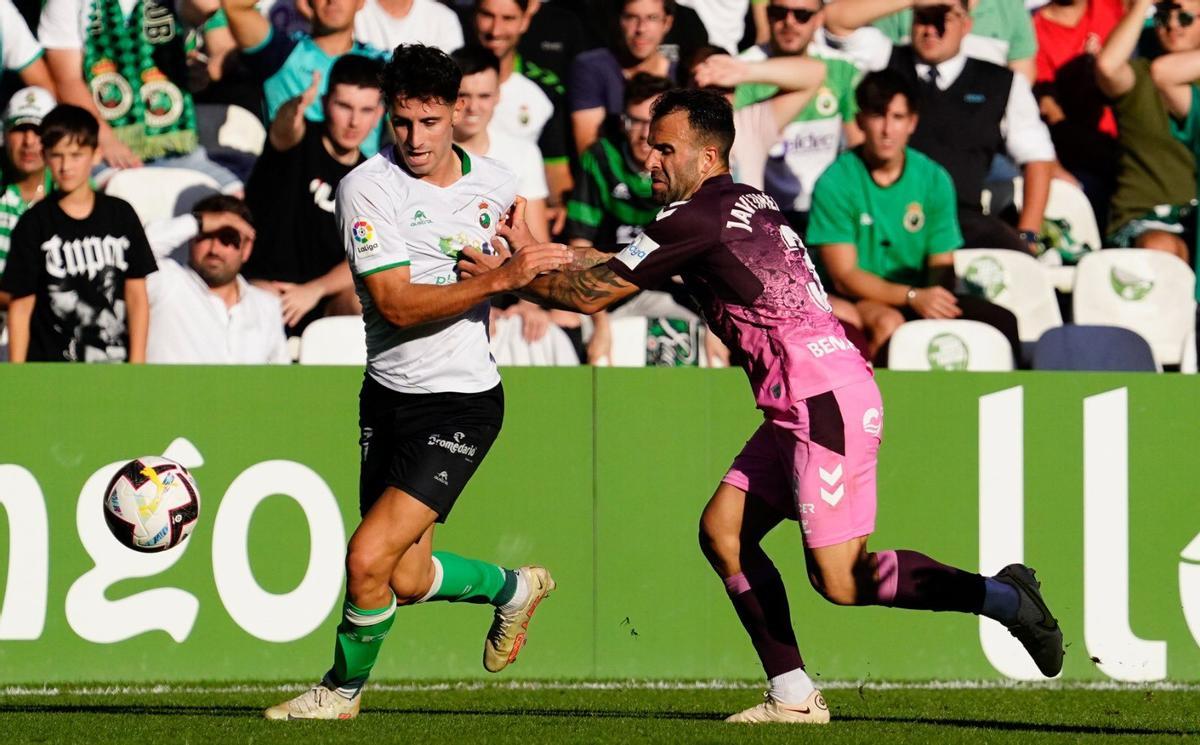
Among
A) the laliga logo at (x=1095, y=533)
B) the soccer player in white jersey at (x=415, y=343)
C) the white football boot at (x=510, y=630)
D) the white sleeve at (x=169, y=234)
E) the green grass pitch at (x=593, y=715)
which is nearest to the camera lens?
the green grass pitch at (x=593, y=715)

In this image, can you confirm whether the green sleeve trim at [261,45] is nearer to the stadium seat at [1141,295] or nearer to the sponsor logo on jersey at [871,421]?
the stadium seat at [1141,295]

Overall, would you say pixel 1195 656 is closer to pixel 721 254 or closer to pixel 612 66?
pixel 721 254

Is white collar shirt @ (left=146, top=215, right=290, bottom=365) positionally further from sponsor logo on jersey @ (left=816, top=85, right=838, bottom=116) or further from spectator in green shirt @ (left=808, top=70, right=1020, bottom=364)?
sponsor logo on jersey @ (left=816, top=85, right=838, bottom=116)

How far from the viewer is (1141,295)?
442 inches

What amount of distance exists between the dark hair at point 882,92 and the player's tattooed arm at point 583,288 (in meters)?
4.96

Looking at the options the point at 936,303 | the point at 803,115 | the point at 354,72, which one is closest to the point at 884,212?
the point at 936,303

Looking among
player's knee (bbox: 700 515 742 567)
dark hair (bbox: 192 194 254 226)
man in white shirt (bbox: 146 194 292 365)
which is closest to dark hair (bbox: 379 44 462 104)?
player's knee (bbox: 700 515 742 567)

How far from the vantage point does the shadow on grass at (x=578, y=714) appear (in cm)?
664

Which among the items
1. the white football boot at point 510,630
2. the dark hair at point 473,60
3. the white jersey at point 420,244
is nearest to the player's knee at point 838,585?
the white football boot at point 510,630

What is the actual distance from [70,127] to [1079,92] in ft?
23.4

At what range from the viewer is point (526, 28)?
11.9m

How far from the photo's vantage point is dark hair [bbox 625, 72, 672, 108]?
10562 mm

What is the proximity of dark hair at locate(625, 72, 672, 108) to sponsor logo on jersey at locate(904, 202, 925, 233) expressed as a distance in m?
1.70

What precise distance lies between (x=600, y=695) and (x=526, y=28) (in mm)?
5389
